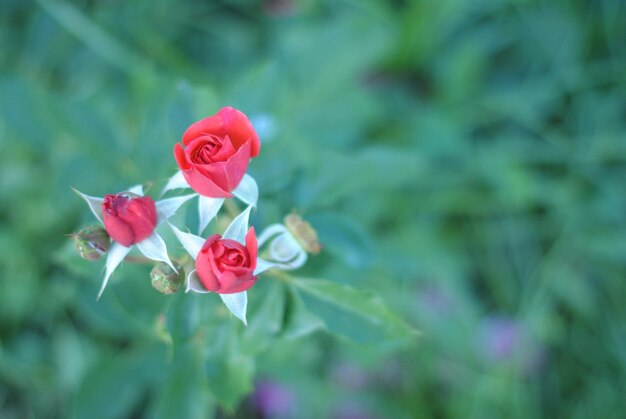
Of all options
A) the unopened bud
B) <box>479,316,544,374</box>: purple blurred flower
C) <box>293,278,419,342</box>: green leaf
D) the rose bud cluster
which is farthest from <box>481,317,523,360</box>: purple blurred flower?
the rose bud cluster

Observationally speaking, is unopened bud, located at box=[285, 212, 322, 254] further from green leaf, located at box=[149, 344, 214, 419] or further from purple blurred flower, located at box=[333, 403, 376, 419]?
purple blurred flower, located at box=[333, 403, 376, 419]

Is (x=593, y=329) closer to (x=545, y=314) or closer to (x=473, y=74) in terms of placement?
(x=545, y=314)

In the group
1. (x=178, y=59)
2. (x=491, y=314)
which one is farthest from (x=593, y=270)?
(x=178, y=59)

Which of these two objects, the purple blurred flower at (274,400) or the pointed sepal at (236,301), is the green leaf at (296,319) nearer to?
the pointed sepal at (236,301)

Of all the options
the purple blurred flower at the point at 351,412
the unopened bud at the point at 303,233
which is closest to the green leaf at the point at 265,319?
the unopened bud at the point at 303,233

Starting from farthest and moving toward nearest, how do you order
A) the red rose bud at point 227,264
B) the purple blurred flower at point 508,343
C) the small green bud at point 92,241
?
1. the purple blurred flower at point 508,343
2. the small green bud at point 92,241
3. the red rose bud at point 227,264

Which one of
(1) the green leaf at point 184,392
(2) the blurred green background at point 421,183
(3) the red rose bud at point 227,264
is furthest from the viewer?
(2) the blurred green background at point 421,183

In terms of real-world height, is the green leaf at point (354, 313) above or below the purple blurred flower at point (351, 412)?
above
